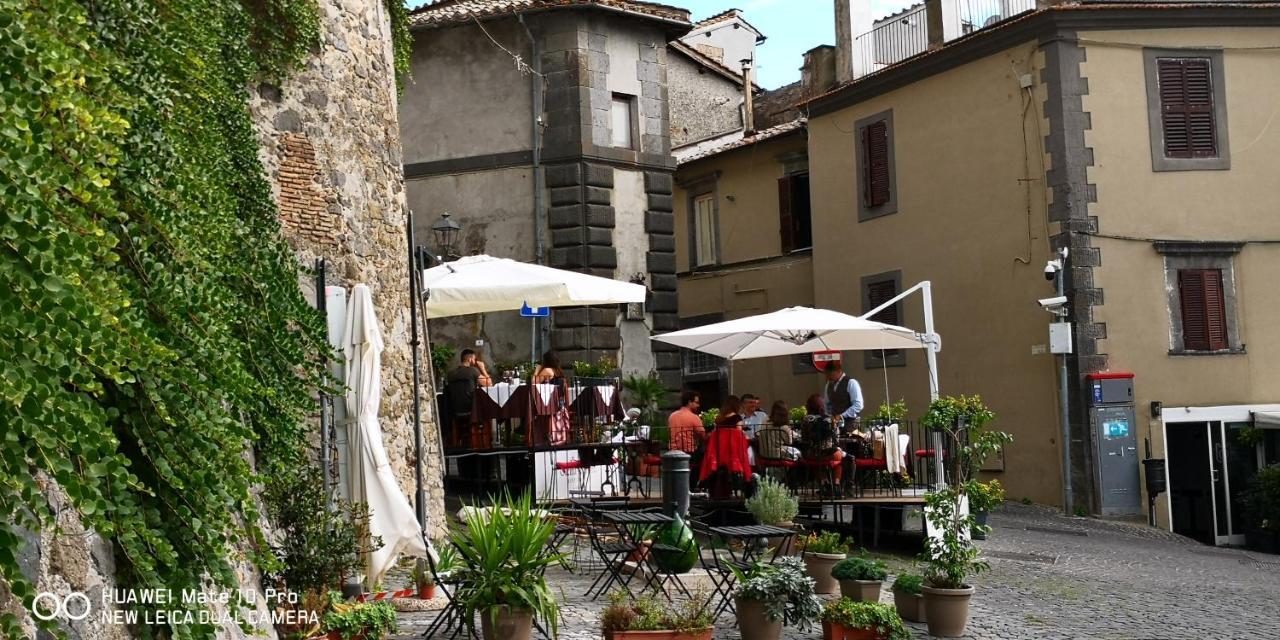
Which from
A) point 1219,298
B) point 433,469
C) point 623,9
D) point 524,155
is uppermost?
point 623,9

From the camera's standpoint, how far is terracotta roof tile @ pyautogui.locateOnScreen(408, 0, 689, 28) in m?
22.0

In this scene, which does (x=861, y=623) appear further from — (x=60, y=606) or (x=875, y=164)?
(x=875, y=164)

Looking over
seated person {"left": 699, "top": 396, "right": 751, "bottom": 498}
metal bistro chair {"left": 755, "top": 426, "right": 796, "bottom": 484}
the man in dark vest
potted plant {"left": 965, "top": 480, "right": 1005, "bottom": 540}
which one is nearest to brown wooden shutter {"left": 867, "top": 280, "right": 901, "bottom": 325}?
the man in dark vest

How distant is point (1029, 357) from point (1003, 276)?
4.52 ft

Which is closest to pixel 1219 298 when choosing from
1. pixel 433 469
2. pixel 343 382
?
pixel 433 469

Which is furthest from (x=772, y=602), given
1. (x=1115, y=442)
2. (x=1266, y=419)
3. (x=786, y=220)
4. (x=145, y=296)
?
(x=786, y=220)

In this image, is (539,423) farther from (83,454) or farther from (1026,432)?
(83,454)

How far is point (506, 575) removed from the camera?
7.37 metres

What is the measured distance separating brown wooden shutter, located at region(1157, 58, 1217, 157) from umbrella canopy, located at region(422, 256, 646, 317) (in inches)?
393

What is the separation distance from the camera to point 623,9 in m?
22.4

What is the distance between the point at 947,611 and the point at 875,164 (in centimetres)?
1517

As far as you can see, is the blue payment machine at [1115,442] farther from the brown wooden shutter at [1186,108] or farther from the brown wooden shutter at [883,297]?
the brown wooden shutter at [883,297]

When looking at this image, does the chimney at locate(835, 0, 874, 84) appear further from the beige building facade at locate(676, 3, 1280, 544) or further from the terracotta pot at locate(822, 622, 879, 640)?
the terracotta pot at locate(822, 622, 879, 640)

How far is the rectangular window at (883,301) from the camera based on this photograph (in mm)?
22938
